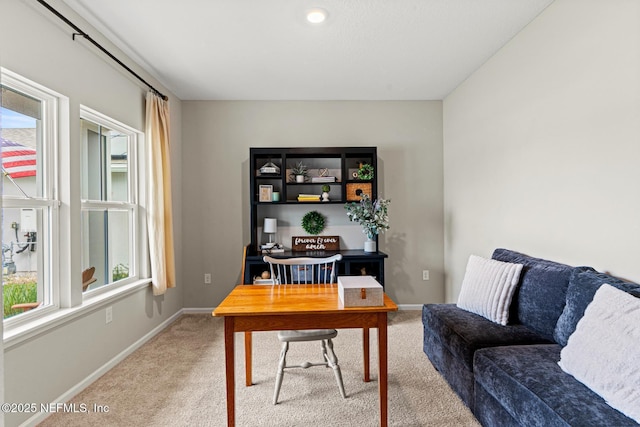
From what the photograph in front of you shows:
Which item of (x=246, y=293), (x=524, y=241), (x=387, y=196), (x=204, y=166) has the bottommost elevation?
(x=246, y=293)

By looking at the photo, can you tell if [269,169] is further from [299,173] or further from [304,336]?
[304,336]

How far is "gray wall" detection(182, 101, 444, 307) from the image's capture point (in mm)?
4398

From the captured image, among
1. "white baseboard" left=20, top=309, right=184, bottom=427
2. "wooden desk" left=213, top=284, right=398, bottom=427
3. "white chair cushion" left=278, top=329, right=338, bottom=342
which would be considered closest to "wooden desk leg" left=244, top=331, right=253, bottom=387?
"white chair cushion" left=278, top=329, right=338, bottom=342

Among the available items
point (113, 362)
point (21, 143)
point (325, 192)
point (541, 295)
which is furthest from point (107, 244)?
point (541, 295)

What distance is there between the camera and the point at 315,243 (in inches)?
173

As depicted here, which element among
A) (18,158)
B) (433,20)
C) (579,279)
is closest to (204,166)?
(18,158)

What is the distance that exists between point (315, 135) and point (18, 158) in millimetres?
2956

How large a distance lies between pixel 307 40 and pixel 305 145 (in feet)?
5.38

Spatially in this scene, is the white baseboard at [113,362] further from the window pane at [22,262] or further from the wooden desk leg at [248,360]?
the wooden desk leg at [248,360]

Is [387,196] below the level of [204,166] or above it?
below

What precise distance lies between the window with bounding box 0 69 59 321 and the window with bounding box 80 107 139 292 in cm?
31

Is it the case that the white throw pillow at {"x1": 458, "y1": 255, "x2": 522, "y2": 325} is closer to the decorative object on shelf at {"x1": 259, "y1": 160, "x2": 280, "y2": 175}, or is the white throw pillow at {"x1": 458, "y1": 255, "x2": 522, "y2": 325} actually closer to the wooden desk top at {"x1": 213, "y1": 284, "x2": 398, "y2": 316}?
the wooden desk top at {"x1": 213, "y1": 284, "x2": 398, "y2": 316}

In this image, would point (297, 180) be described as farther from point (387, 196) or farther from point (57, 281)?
point (57, 281)

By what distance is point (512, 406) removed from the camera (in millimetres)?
1620
